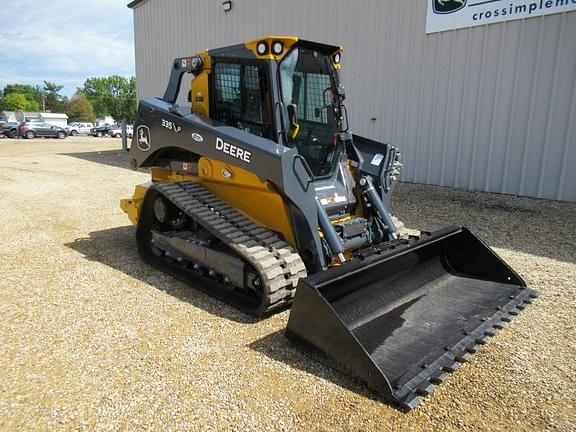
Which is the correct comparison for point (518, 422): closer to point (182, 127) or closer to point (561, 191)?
point (182, 127)

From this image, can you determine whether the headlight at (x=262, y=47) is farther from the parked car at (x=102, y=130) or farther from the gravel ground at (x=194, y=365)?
the parked car at (x=102, y=130)

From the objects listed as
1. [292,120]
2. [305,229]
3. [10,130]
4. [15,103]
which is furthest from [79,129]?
[15,103]

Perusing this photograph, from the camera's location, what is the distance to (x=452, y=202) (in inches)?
342

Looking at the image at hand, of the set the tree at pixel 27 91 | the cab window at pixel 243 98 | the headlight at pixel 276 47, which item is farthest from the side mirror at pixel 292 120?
the tree at pixel 27 91

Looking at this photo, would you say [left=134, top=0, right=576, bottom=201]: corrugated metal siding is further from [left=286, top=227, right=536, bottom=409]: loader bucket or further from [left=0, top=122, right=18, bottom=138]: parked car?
[left=0, top=122, right=18, bottom=138]: parked car

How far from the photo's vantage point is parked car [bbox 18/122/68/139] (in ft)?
110

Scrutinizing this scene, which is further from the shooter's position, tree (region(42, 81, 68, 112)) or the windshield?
tree (region(42, 81, 68, 112))

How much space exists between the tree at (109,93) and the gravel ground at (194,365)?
326ft

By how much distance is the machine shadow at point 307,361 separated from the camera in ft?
9.42

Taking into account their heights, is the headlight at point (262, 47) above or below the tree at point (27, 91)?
below

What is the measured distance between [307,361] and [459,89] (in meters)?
7.98

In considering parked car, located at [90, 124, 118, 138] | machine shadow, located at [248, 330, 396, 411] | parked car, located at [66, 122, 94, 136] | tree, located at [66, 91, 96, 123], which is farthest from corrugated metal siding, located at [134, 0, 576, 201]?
tree, located at [66, 91, 96, 123]

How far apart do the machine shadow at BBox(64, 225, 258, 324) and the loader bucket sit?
2.91 ft

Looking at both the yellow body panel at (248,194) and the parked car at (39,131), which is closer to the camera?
the yellow body panel at (248,194)
